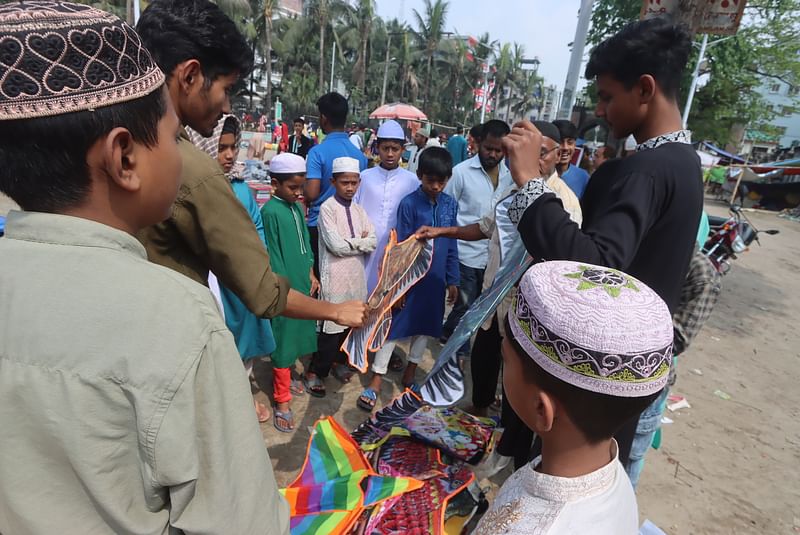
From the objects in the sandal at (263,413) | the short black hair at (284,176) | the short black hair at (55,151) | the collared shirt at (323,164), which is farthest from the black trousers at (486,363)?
the short black hair at (55,151)

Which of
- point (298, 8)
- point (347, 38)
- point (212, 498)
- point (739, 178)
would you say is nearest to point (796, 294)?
point (212, 498)

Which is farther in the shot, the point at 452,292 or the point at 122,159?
the point at 452,292

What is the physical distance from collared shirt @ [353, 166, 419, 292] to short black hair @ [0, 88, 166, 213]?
3.03m

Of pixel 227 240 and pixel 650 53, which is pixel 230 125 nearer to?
pixel 227 240

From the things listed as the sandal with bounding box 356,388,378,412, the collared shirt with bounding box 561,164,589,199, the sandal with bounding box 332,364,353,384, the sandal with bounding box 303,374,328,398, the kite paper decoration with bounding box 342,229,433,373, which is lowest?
the sandal with bounding box 332,364,353,384

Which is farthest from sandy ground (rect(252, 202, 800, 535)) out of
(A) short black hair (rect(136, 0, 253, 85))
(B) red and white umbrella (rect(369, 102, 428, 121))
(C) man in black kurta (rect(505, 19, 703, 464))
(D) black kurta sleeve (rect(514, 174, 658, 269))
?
(B) red and white umbrella (rect(369, 102, 428, 121))

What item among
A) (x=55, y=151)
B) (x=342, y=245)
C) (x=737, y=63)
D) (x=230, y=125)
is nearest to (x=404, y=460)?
(x=342, y=245)

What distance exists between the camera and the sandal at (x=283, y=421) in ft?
10.4

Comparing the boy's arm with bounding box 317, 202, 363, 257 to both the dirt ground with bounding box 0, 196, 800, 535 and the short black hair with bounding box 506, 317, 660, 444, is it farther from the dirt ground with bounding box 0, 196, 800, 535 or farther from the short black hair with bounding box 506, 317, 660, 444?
the short black hair with bounding box 506, 317, 660, 444

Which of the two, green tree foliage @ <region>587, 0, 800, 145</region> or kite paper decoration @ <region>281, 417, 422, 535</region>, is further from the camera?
green tree foliage @ <region>587, 0, 800, 145</region>

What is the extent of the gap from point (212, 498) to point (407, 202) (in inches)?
116

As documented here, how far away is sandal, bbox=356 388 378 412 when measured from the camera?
3.45 meters

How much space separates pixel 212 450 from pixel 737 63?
981 inches

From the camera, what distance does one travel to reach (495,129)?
159 inches
